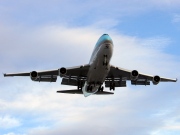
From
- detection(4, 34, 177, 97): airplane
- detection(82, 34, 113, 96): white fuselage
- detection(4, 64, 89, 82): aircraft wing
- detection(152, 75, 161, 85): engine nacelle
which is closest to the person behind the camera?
detection(82, 34, 113, 96): white fuselage

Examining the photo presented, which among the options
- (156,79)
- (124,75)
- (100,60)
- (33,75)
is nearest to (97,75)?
(100,60)

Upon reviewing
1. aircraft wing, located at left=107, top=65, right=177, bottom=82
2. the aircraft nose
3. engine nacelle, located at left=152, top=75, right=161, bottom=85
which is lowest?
engine nacelle, located at left=152, top=75, right=161, bottom=85

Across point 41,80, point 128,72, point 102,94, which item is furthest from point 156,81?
point 41,80

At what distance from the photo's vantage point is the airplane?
38.6 metres

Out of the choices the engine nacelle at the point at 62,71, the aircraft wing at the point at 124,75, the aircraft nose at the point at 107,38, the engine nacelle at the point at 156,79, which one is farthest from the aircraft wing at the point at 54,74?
the engine nacelle at the point at 156,79

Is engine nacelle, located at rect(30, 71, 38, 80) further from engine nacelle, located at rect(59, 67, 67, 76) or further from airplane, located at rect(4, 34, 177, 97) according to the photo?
engine nacelle, located at rect(59, 67, 67, 76)

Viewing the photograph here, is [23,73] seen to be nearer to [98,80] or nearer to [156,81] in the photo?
[98,80]

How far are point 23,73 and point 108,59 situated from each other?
32.5ft

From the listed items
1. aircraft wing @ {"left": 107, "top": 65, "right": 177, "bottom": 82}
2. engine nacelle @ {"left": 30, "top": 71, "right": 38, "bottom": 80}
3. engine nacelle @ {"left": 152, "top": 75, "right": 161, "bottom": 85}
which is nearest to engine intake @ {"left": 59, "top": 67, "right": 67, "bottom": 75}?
engine nacelle @ {"left": 30, "top": 71, "right": 38, "bottom": 80}

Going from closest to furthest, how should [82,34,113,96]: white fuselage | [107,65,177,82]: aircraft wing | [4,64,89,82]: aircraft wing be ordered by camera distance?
[82,34,113,96]: white fuselage, [4,64,89,82]: aircraft wing, [107,65,177,82]: aircraft wing

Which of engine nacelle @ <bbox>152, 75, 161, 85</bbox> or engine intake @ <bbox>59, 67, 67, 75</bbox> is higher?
engine intake @ <bbox>59, 67, 67, 75</bbox>

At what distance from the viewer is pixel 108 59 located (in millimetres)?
38625

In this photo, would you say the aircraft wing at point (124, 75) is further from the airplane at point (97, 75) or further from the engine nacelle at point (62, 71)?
the engine nacelle at point (62, 71)

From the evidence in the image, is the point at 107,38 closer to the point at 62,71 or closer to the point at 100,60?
the point at 100,60
